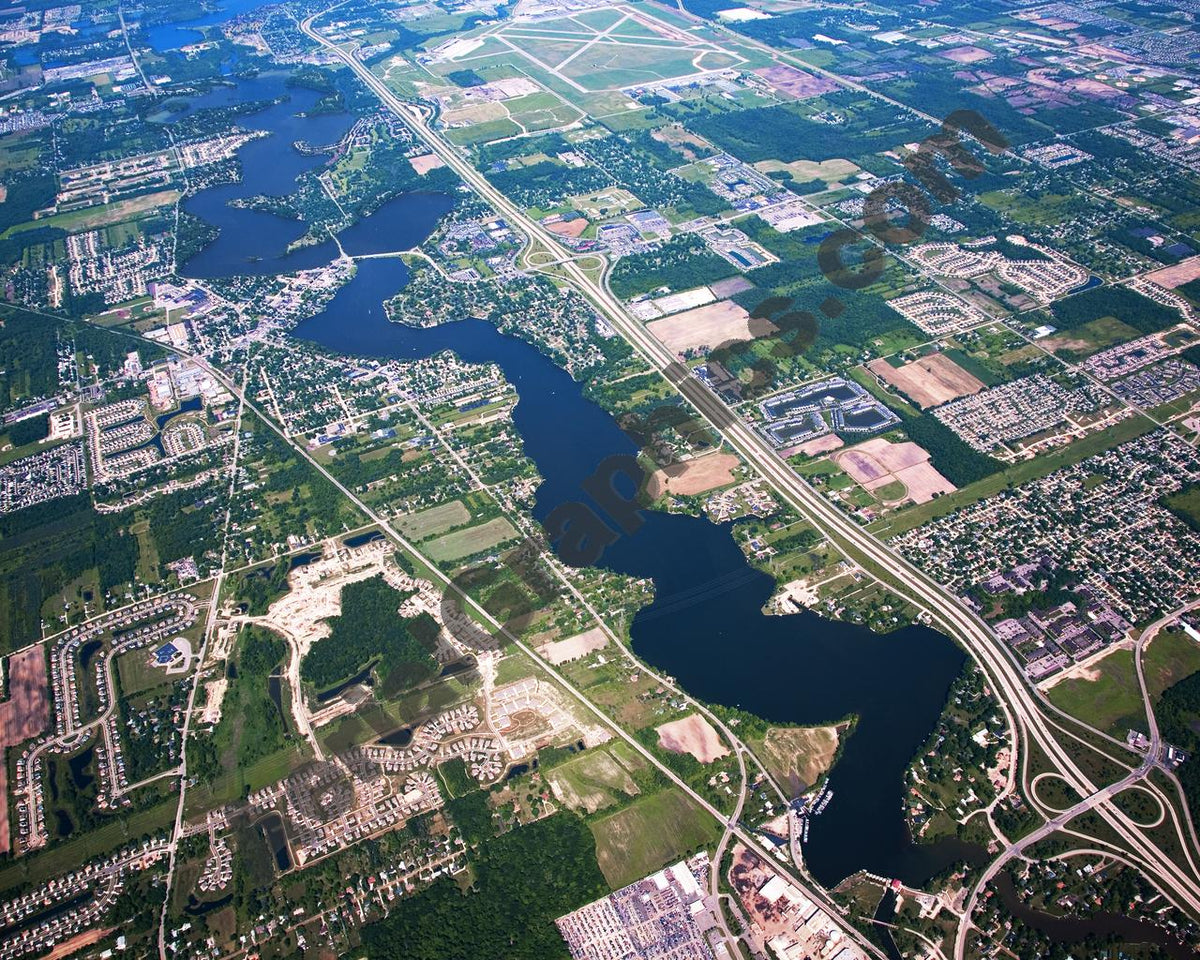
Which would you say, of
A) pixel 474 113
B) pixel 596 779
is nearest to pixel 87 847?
pixel 596 779

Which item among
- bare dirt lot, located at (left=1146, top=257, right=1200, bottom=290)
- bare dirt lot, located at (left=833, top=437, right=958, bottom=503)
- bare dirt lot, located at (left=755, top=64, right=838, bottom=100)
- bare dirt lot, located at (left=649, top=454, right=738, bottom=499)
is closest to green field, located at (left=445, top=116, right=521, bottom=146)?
bare dirt lot, located at (left=755, top=64, right=838, bottom=100)

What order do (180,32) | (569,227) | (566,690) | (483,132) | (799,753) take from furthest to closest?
(180,32), (483,132), (569,227), (566,690), (799,753)

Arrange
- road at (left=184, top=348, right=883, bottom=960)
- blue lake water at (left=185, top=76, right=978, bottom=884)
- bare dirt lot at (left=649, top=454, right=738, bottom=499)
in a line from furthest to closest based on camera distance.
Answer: bare dirt lot at (left=649, top=454, right=738, bottom=499) < blue lake water at (left=185, top=76, right=978, bottom=884) < road at (left=184, top=348, right=883, bottom=960)

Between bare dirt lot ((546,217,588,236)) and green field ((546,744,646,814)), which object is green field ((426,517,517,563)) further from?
bare dirt lot ((546,217,588,236))

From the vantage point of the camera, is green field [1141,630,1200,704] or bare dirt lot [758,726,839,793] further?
green field [1141,630,1200,704]

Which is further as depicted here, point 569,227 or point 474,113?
point 474,113

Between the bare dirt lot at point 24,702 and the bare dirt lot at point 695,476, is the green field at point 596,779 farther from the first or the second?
the bare dirt lot at point 24,702

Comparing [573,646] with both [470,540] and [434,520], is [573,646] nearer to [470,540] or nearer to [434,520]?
[470,540]
